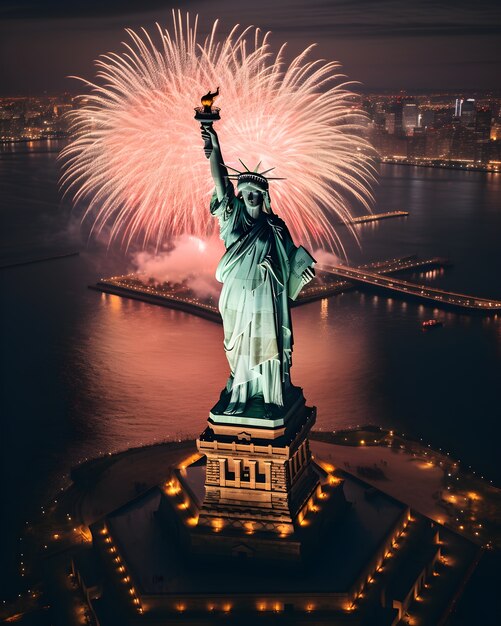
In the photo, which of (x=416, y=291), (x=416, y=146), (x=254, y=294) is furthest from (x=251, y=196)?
(x=416, y=146)

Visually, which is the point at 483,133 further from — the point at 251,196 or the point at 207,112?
the point at 207,112

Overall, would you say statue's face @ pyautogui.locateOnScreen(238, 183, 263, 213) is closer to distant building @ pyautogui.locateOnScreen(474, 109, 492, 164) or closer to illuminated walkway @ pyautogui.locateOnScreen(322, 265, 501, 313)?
illuminated walkway @ pyautogui.locateOnScreen(322, 265, 501, 313)

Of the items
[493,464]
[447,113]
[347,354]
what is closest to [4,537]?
[493,464]

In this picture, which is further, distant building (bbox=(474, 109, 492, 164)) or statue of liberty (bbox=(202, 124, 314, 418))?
distant building (bbox=(474, 109, 492, 164))

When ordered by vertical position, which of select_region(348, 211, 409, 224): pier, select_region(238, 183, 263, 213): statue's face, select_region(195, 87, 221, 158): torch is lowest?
select_region(348, 211, 409, 224): pier

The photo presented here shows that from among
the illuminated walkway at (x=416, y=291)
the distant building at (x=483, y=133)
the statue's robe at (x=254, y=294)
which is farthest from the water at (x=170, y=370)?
the distant building at (x=483, y=133)

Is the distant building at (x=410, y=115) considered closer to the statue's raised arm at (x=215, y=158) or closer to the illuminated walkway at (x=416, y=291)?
the illuminated walkway at (x=416, y=291)

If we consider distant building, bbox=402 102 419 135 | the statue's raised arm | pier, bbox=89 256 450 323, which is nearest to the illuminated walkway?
pier, bbox=89 256 450 323
